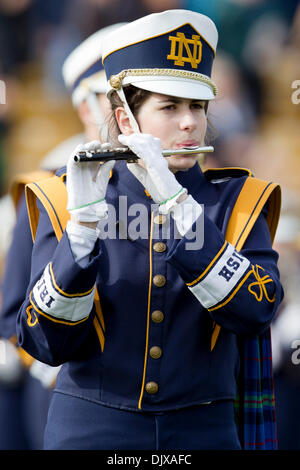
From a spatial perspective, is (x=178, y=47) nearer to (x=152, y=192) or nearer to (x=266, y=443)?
(x=152, y=192)

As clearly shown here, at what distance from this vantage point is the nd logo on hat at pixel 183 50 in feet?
9.57

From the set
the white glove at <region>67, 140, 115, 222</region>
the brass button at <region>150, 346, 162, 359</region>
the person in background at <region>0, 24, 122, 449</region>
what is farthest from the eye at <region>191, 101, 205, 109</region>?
the person in background at <region>0, 24, 122, 449</region>

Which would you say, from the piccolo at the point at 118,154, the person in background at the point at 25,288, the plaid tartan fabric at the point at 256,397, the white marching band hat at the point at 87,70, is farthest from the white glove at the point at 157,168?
the white marching band hat at the point at 87,70

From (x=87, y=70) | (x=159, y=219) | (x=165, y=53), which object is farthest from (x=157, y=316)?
(x=87, y=70)

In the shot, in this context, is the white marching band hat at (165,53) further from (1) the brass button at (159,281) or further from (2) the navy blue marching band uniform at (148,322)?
(1) the brass button at (159,281)

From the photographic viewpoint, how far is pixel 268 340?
319 cm

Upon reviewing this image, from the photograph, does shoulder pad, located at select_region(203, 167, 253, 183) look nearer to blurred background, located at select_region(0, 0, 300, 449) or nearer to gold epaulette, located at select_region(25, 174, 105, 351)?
gold epaulette, located at select_region(25, 174, 105, 351)

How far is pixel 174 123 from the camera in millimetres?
2834

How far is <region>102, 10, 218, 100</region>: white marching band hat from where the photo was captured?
2.89m

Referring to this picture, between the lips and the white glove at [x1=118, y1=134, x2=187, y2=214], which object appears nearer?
the white glove at [x1=118, y1=134, x2=187, y2=214]

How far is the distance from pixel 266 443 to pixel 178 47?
132cm

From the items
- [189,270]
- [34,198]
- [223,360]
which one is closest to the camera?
[189,270]

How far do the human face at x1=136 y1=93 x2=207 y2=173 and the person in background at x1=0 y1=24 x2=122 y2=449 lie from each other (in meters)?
1.27
